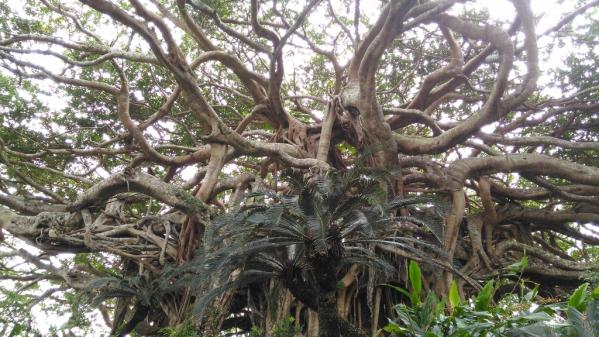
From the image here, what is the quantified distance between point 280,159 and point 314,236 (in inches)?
88.7

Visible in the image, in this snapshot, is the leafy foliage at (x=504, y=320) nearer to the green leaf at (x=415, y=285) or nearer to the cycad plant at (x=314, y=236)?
the green leaf at (x=415, y=285)

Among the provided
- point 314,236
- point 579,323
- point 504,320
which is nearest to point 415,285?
point 504,320

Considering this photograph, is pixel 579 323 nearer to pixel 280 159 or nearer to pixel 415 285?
pixel 415 285

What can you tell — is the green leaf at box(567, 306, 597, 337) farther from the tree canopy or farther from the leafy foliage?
the tree canopy

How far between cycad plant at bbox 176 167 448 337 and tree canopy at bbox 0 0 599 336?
0.09 feet

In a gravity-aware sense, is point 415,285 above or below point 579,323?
above

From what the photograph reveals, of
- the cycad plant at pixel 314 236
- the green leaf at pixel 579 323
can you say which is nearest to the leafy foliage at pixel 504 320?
the green leaf at pixel 579 323

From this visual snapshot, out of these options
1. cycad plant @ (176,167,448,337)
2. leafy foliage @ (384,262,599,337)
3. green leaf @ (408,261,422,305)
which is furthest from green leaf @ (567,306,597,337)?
cycad plant @ (176,167,448,337)

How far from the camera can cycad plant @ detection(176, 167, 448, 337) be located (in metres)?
3.02

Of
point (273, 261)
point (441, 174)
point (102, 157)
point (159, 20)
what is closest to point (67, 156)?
point (102, 157)

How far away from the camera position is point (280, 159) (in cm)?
Answer: 511

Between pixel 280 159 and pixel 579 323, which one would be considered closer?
pixel 579 323

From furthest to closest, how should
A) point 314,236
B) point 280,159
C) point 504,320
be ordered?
1. point 280,159
2. point 314,236
3. point 504,320

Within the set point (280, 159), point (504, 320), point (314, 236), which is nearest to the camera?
point (504, 320)
